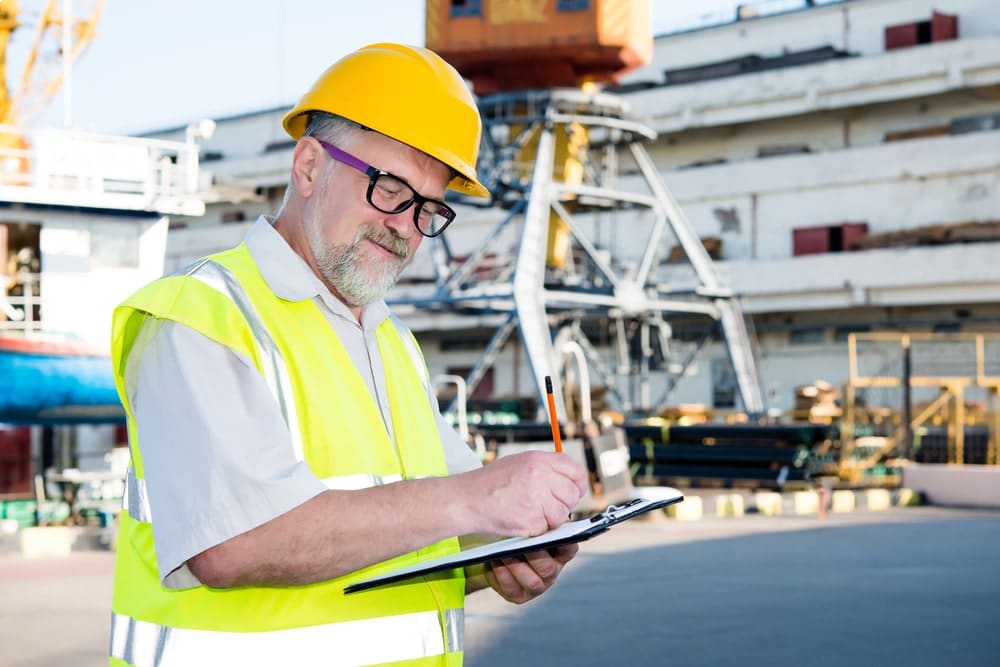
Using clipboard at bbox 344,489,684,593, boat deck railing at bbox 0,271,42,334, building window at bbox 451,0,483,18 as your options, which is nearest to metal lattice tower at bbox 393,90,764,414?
building window at bbox 451,0,483,18

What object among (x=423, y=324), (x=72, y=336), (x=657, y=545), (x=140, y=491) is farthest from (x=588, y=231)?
(x=140, y=491)

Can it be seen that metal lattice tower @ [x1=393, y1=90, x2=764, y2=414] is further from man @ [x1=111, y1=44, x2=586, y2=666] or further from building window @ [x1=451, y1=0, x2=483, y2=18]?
man @ [x1=111, y1=44, x2=586, y2=666]

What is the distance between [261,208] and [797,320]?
973 inches

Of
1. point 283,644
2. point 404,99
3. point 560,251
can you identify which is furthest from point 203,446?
point 560,251

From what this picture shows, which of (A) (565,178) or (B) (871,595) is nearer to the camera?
(B) (871,595)

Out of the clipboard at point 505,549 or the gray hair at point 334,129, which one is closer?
the clipboard at point 505,549

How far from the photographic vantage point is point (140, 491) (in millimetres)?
2250

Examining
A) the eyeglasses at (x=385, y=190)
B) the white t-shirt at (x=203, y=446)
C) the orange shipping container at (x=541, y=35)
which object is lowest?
the white t-shirt at (x=203, y=446)

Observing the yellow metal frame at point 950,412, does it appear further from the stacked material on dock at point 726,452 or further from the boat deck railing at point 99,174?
the boat deck railing at point 99,174

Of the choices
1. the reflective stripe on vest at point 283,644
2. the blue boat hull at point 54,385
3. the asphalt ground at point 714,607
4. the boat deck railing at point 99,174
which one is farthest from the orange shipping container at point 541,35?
the reflective stripe on vest at point 283,644

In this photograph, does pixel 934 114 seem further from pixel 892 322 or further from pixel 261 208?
pixel 261 208

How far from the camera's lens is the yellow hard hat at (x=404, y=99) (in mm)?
2383

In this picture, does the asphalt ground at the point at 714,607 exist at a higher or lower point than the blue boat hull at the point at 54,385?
lower

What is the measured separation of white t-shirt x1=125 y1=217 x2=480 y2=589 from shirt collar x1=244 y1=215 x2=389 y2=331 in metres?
0.30
